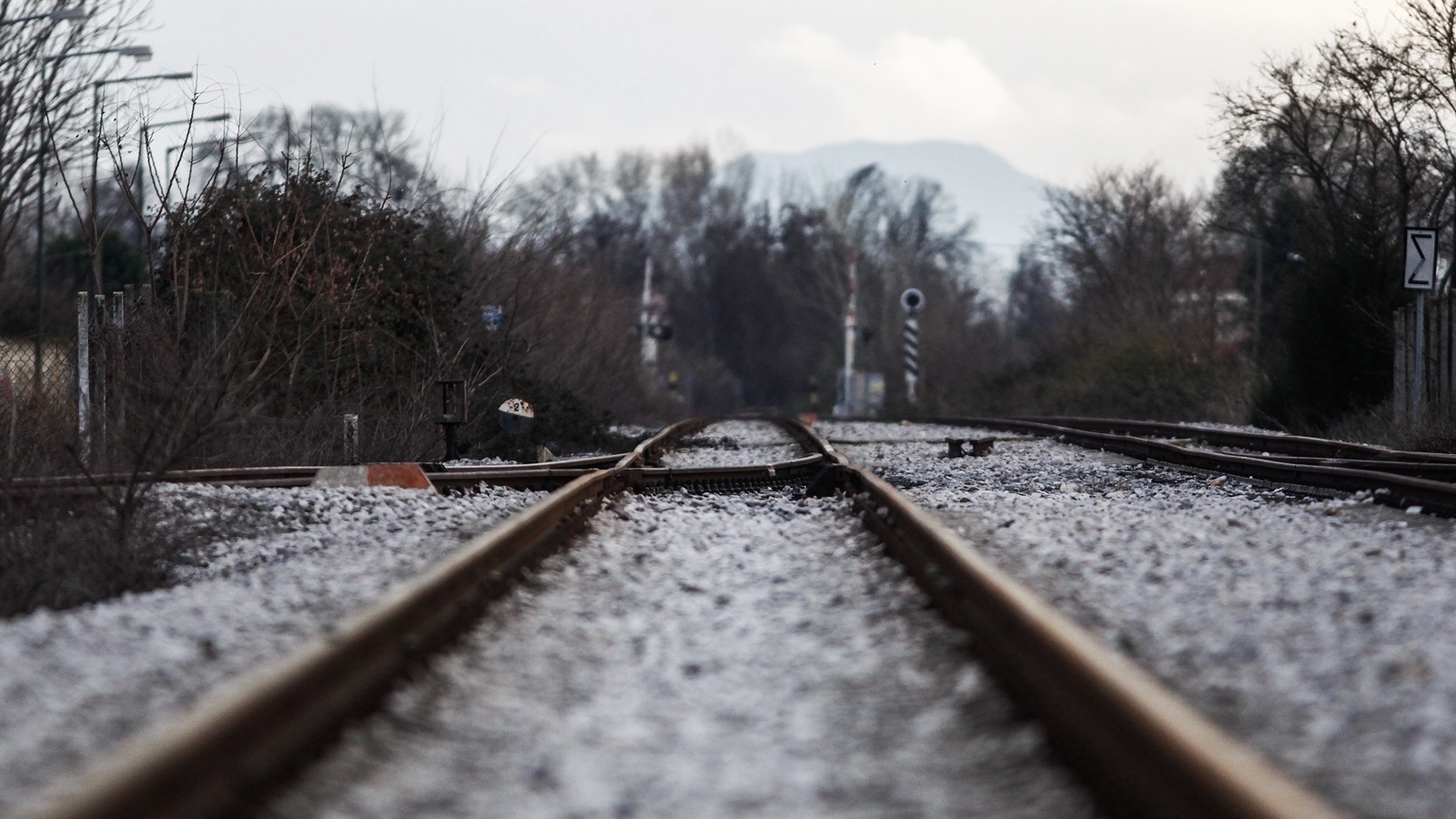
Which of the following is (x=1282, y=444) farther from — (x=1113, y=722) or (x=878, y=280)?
(x=878, y=280)

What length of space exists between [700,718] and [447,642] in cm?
103

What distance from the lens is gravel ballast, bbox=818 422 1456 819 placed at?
9.28ft

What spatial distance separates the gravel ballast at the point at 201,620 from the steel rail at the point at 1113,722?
1.99 m

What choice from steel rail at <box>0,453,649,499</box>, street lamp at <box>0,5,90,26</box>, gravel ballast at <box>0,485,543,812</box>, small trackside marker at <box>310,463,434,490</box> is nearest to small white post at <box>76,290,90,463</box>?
steel rail at <box>0,453,649,499</box>

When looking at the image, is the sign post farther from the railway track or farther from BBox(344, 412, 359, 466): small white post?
the railway track

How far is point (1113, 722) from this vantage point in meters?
2.63

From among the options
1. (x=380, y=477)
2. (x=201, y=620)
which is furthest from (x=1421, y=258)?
(x=201, y=620)

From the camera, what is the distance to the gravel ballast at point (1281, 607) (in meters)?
2.83

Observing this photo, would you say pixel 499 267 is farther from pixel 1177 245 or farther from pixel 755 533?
pixel 1177 245

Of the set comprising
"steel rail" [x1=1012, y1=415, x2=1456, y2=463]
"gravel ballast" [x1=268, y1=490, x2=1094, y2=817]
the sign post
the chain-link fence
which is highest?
the sign post

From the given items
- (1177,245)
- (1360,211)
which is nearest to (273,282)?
(1360,211)

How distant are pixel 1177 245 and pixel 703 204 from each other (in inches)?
1355

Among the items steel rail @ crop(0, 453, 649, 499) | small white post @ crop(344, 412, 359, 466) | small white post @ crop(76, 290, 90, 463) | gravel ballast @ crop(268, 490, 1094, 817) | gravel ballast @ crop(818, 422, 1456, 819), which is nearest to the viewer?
gravel ballast @ crop(268, 490, 1094, 817)

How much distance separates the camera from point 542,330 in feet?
67.6
